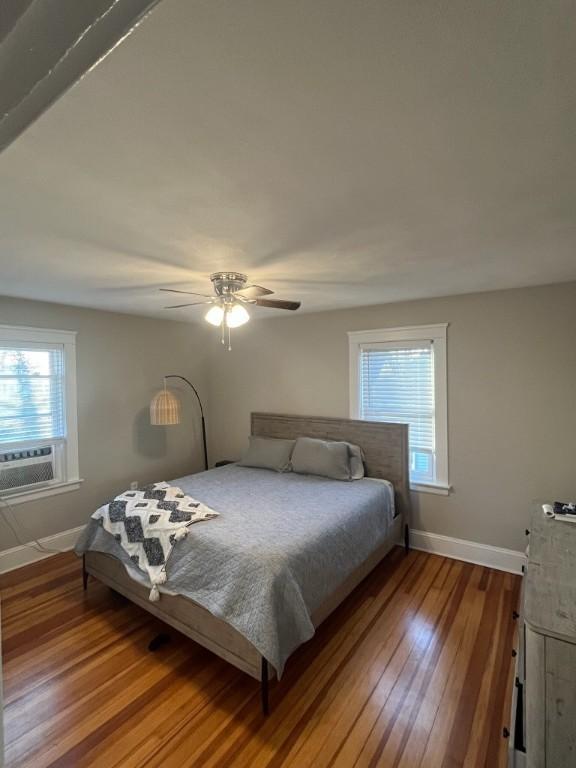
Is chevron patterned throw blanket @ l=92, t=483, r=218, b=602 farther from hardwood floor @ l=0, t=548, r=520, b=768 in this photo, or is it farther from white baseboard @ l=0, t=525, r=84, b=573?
white baseboard @ l=0, t=525, r=84, b=573

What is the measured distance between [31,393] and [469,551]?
167 inches

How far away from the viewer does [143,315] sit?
4270mm

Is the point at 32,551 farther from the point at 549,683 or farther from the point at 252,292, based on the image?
the point at 549,683

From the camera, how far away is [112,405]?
4.05 metres

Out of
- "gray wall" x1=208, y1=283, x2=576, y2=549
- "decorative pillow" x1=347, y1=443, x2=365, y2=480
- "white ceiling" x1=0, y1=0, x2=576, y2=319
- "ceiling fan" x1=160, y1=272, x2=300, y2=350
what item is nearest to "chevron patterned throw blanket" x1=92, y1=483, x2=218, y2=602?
"ceiling fan" x1=160, y1=272, x2=300, y2=350

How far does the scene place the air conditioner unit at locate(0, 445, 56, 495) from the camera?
3.28 m

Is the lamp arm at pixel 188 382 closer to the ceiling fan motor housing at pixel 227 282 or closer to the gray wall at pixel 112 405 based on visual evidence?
the gray wall at pixel 112 405

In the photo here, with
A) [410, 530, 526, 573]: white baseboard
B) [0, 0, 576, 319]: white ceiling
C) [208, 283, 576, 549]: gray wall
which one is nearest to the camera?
[0, 0, 576, 319]: white ceiling

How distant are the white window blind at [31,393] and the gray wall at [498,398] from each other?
8.89 ft

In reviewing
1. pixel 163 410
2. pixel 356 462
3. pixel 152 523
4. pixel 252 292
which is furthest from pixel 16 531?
pixel 356 462

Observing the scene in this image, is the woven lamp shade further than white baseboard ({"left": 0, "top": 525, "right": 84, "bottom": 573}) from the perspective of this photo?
Yes

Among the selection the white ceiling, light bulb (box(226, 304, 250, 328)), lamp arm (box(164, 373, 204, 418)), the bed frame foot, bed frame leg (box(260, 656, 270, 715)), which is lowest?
the bed frame foot

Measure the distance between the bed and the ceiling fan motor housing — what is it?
1.55 m

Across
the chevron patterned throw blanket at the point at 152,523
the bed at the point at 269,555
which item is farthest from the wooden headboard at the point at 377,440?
the chevron patterned throw blanket at the point at 152,523
